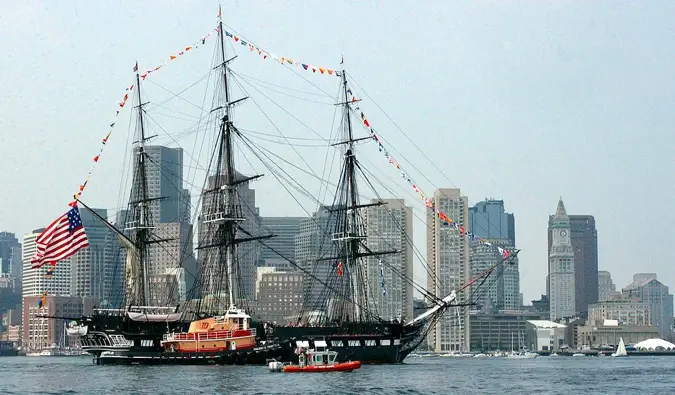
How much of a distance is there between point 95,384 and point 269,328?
33.3 metres

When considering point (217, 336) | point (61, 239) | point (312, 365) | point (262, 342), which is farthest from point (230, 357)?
point (61, 239)

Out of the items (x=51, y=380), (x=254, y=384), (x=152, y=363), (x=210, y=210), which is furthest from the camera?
(x=210, y=210)

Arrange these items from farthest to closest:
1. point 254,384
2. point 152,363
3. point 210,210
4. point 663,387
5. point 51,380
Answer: point 210,210, point 152,363, point 51,380, point 663,387, point 254,384

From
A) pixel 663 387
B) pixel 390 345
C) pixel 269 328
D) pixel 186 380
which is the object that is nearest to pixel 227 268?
pixel 269 328

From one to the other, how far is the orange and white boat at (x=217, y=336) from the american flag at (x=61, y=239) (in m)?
17.0

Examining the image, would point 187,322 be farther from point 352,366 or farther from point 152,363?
point 352,366

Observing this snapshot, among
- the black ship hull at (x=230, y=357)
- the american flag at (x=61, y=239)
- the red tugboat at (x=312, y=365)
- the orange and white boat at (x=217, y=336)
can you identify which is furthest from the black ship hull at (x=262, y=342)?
the american flag at (x=61, y=239)

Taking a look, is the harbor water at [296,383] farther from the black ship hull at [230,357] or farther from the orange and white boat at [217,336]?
the orange and white boat at [217,336]

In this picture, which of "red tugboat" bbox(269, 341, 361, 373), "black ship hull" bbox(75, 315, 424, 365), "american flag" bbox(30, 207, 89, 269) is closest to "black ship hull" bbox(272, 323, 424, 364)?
"black ship hull" bbox(75, 315, 424, 365)

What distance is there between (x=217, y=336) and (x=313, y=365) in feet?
54.0

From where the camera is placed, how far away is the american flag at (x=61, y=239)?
11525cm

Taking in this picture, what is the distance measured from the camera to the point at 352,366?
11438cm

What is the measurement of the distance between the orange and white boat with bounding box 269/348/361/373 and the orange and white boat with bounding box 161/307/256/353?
38.9 ft

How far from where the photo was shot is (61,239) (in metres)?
116
